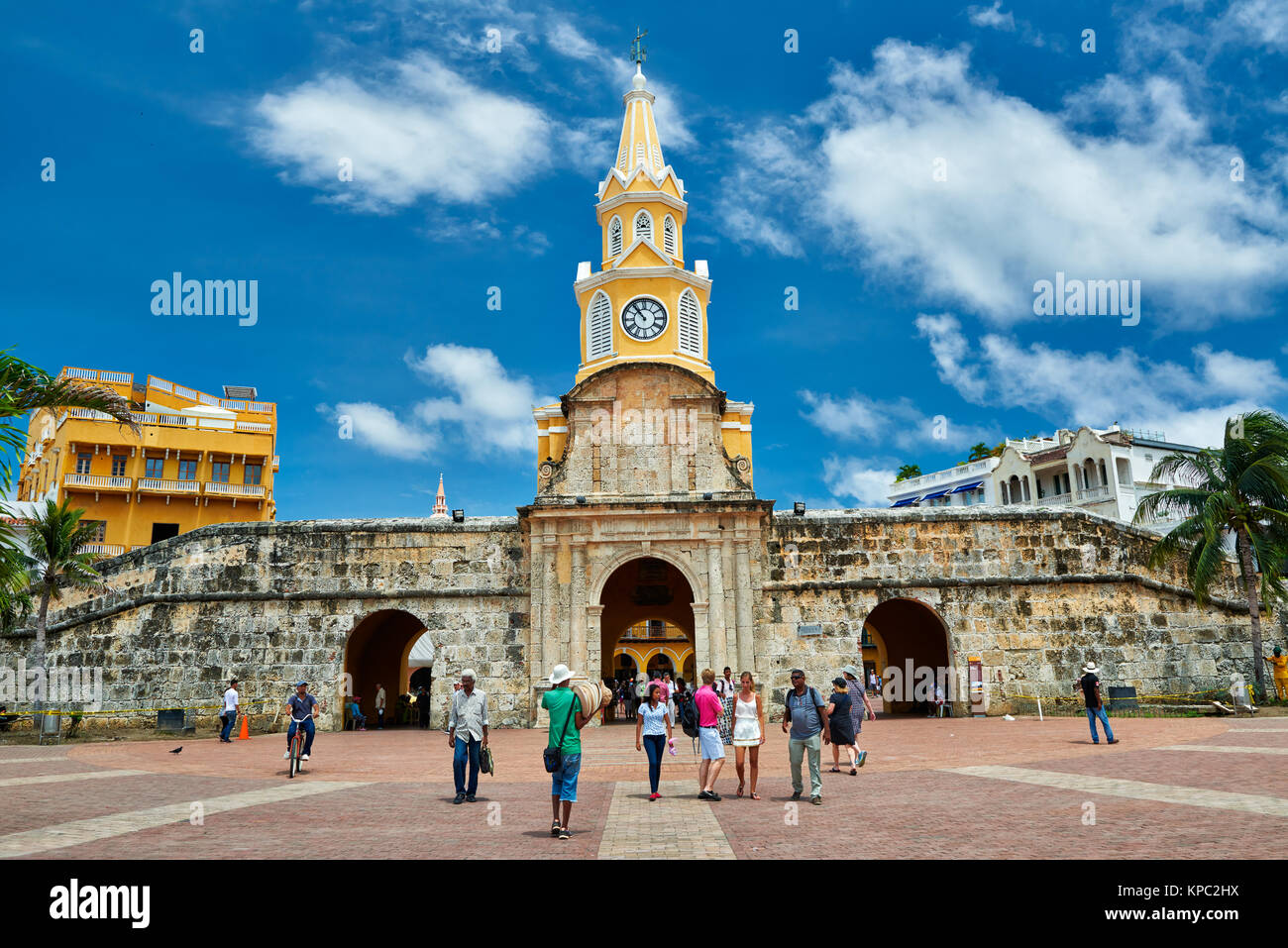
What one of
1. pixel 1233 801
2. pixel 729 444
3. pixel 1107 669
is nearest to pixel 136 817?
pixel 1233 801

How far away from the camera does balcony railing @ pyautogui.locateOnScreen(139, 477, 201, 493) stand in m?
48.3

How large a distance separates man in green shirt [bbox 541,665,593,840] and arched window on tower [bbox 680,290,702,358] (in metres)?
26.7

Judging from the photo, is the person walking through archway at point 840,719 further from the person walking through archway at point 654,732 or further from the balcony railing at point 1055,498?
the balcony railing at point 1055,498

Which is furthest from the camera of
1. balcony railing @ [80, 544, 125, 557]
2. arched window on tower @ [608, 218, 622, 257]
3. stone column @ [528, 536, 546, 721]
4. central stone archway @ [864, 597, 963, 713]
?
balcony railing @ [80, 544, 125, 557]

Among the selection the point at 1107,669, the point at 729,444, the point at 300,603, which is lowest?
the point at 1107,669

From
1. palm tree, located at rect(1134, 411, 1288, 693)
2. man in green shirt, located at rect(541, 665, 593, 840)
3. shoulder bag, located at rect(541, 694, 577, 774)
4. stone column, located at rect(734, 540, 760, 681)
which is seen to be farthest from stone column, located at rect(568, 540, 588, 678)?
palm tree, located at rect(1134, 411, 1288, 693)

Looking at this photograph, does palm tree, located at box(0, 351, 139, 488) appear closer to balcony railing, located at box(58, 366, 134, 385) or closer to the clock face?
the clock face

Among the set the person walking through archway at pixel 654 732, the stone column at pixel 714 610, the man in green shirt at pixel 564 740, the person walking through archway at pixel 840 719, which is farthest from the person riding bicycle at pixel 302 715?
the stone column at pixel 714 610

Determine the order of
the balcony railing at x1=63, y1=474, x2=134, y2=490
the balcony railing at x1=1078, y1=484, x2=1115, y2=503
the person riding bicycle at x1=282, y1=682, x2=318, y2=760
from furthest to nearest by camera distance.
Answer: the balcony railing at x1=1078, y1=484, x2=1115, y2=503, the balcony railing at x1=63, y1=474, x2=134, y2=490, the person riding bicycle at x1=282, y1=682, x2=318, y2=760

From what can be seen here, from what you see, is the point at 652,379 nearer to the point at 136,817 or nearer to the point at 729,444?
the point at 729,444

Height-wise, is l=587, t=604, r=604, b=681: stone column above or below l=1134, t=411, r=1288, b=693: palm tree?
below
